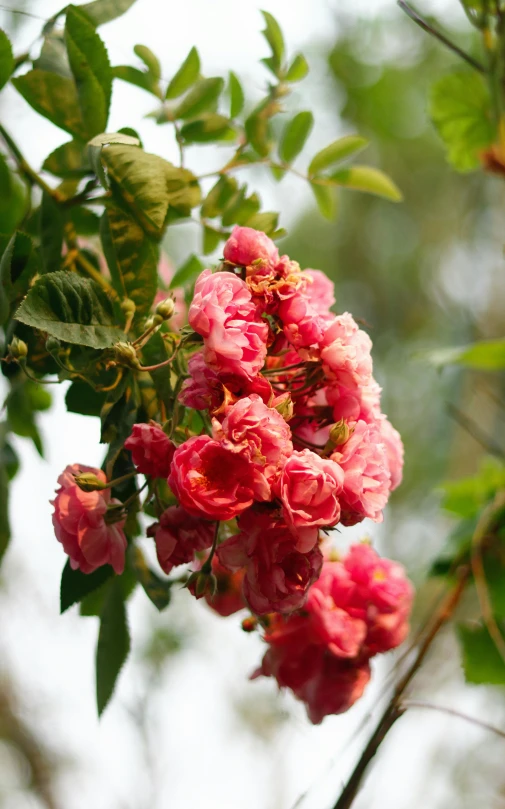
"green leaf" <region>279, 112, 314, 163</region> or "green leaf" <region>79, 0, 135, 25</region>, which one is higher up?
"green leaf" <region>79, 0, 135, 25</region>

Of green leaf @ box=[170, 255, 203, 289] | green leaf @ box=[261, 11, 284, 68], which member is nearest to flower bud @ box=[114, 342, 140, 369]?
green leaf @ box=[170, 255, 203, 289]

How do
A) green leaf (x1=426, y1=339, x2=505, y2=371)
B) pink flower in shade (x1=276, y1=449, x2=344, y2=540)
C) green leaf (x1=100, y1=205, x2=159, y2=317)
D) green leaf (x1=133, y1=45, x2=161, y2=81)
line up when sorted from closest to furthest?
pink flower in shade (x1=276, y1=449, x2=344, y2=540)
green leaf (x1=100, y1=205, x2=159, y2=317)
green leaf (x1=133, y1=45, x2=161, y2=81)
green leaf (x1=426, y1=339, x2=505, y2=371)

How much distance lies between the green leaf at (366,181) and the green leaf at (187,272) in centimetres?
14

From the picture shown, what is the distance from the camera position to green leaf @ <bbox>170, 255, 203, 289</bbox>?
24.1 inches

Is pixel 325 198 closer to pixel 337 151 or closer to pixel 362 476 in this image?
pixel 337 151

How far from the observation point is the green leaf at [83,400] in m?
0.45

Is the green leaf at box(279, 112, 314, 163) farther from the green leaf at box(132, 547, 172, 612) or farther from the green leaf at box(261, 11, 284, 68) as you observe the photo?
the green leaf at box(132, 547, 172, 612)

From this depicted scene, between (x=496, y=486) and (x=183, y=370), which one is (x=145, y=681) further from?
(x=183, y=370)

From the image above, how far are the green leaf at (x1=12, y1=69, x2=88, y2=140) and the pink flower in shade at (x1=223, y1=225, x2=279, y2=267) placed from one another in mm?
171

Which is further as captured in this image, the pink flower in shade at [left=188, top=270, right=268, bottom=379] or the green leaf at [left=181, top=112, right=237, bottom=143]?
the green leaf at [left=181, top=112, right=237, bottom=143]

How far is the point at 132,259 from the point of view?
45 cm

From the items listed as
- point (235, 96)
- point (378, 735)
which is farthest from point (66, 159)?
point (378, 735)

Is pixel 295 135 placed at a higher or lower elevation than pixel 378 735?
higher

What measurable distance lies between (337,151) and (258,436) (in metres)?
0.38
